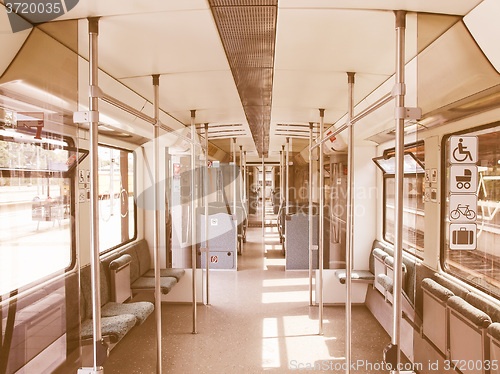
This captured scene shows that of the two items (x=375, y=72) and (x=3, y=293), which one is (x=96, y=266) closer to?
(x=3, y=293)

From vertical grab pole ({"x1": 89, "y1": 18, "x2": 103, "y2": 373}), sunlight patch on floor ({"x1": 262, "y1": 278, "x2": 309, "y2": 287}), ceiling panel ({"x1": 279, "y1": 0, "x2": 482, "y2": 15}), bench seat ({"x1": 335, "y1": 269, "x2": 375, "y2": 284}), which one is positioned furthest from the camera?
sunlight patch on floor ({"x1": 262, "y1": 278, "x2": 309, "y2": 287})

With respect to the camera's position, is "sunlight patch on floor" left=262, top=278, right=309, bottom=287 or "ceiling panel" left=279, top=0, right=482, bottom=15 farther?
"sunlight patch on floor" left=262, top=278, right=309, bottom=287

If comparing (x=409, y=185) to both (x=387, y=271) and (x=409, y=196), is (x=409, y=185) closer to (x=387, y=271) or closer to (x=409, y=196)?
(x=409, y=196)

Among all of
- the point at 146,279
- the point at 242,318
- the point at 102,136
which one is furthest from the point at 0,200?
the point at 242,318

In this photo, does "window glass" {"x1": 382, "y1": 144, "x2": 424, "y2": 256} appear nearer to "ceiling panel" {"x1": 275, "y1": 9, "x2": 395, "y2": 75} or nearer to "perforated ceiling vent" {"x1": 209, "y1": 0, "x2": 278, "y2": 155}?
"ceiling panel" {"x1": 275, "y1": 9, "x2": 395, "y2": 75}

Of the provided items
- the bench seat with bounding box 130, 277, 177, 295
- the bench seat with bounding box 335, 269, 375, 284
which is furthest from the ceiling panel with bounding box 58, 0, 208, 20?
the bench seat with bounding box 335, 269, 375, 284

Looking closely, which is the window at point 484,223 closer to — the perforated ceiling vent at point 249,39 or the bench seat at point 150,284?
the perforated ceiling vent at point 249,39

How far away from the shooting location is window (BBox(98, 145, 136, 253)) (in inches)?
170

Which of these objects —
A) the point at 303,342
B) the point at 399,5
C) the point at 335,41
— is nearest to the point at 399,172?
the point at 399,5

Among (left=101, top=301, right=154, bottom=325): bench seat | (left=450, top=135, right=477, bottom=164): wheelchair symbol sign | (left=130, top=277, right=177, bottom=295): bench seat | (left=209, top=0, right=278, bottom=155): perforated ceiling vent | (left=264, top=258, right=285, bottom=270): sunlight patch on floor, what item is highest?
(left=209, top=0, right=278, bottom=155): perforated ceiling vent

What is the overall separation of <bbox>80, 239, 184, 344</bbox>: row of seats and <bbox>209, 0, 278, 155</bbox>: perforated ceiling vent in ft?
8.10

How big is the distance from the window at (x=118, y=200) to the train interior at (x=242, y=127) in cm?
3

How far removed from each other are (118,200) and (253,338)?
258 centimetres

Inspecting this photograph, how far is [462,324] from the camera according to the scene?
2434 millimetres
